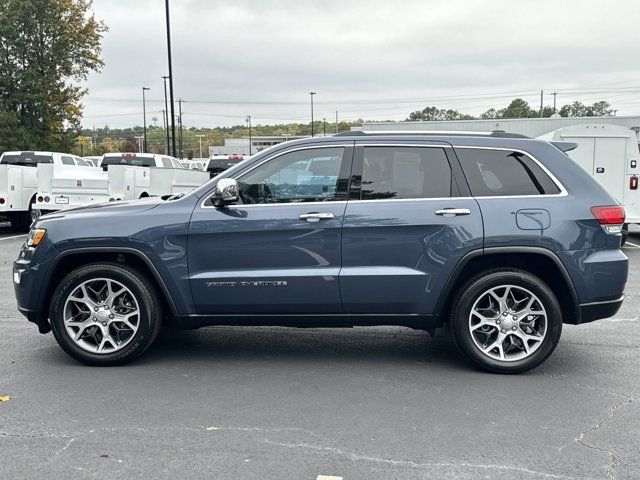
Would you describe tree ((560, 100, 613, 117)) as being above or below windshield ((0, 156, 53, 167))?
above

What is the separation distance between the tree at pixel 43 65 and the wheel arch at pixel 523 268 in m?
30.7

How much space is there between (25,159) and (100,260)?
1599 cm

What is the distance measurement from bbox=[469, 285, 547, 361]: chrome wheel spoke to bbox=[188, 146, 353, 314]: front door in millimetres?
1133

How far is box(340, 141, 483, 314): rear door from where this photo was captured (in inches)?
193

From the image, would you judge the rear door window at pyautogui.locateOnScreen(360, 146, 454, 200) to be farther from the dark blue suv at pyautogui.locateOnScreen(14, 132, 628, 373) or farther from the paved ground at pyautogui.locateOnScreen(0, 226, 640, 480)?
the paved ground at pyautogui.locateOnScreen(0, 226, 640, 480)

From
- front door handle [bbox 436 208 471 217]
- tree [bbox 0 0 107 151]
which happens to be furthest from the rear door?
tree [bbox 0 0 107 151]

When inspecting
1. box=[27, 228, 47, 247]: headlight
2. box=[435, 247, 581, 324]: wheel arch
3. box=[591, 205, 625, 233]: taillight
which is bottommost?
box=[435, 247, 581, 324]: wheel arch

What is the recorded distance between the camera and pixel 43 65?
32.8m

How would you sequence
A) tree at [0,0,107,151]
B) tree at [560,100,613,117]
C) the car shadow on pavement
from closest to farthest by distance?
the car shadow on pavement, tree at [0,0,107,151], tree at [560,100,613,117]

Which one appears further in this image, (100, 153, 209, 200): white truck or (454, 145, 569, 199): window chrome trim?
(100, 153, 209, 200): white truck

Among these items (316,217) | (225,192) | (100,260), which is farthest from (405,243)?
(100,260)

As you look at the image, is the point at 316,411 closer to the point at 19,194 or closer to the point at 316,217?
the point at 316,217

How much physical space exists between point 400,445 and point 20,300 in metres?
3.38

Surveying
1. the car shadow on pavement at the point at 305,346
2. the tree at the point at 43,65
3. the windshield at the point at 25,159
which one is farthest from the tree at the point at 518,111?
the car shadow on pavement at the point at 305,346
